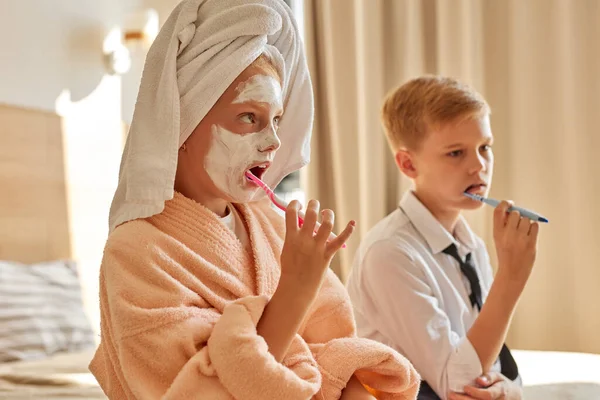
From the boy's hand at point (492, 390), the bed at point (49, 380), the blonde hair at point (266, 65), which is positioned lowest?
the bed at point (49, 380)

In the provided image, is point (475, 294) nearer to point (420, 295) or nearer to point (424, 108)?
point (420, 295)

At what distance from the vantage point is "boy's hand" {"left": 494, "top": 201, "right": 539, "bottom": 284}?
1485 millimetres

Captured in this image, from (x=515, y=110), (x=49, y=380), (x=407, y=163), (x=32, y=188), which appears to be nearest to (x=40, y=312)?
(x=49, y=380)

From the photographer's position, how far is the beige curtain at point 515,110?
2.57m

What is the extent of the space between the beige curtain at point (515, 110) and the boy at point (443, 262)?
3.10 ft

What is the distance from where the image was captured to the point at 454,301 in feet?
5.32

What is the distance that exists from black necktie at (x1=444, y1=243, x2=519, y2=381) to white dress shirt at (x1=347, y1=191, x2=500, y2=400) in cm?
1

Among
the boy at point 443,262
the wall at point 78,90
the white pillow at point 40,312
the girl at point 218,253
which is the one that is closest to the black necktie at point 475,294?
the boy at point 443,262

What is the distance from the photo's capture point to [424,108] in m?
1.70

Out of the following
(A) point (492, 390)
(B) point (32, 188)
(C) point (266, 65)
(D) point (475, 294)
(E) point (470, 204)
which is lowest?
(A) point (492, 390)

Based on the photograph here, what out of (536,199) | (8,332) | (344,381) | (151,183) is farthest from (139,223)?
(536,199)

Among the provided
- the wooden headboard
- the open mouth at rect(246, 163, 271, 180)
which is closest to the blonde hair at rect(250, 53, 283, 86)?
the open mouth at rect(246, 163, 271, 180)

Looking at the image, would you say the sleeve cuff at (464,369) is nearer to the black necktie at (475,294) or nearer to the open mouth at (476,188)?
the black necktie at (475,294)

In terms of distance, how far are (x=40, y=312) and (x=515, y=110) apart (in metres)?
1.84
